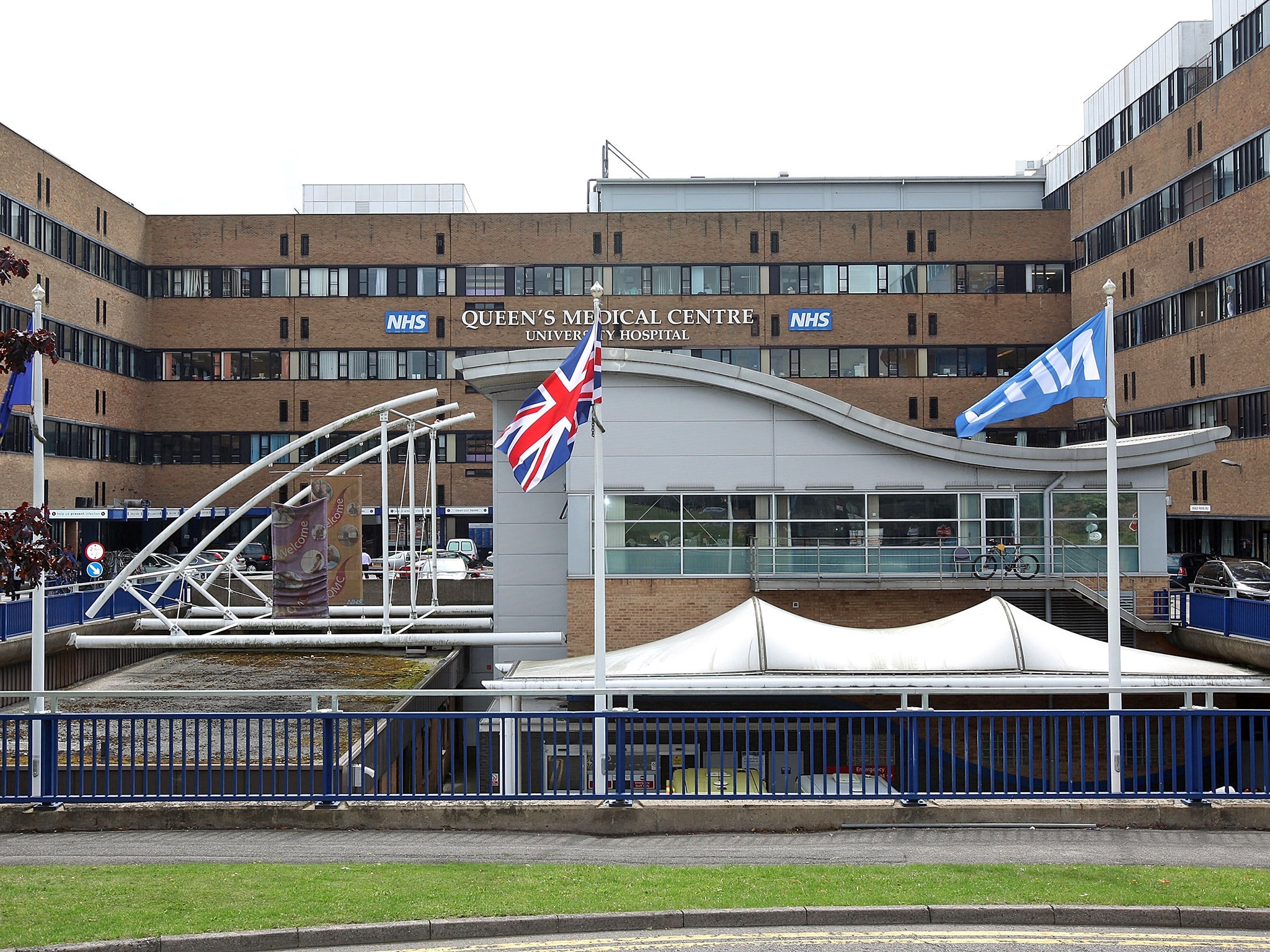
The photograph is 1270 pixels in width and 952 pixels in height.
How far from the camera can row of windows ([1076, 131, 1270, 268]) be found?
47.2 m

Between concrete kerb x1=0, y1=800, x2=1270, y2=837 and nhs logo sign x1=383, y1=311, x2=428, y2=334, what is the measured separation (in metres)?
53.4

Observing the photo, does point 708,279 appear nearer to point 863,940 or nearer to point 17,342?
point 17,342

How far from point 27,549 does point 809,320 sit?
56.7m

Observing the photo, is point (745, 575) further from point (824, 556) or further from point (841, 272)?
point (841, 272)

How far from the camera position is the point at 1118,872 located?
387 inches

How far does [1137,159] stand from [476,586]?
39.8 metres

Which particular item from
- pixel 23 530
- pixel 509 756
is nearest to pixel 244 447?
pixel 509 756

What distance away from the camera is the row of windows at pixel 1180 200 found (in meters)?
47.2

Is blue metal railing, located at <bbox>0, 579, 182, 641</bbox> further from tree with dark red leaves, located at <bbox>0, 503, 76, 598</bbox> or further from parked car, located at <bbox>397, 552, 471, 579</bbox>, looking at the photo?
tree with dark red leaves, located at <bbox>0, 503, 76, 598</bbox>

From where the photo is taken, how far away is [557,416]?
14.4m

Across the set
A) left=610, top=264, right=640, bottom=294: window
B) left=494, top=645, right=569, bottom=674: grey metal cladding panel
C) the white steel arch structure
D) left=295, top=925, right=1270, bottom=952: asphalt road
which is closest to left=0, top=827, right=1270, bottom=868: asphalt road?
left=295, top=925, right=1270, bottom=952: asphalt road

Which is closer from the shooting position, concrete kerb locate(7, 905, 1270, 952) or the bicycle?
Answer: concrete kerb locate(7, 905, 1270, 952)

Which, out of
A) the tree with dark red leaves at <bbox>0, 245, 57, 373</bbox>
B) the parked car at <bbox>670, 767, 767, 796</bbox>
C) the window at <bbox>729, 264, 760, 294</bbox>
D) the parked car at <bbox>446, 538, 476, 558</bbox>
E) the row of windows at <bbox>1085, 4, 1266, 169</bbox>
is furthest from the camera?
the window at <bbox>729, 264, 760, 294</bbox>

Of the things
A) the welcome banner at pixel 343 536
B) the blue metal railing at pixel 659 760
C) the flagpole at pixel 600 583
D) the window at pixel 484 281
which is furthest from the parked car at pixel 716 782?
the window at pixel 484 281
